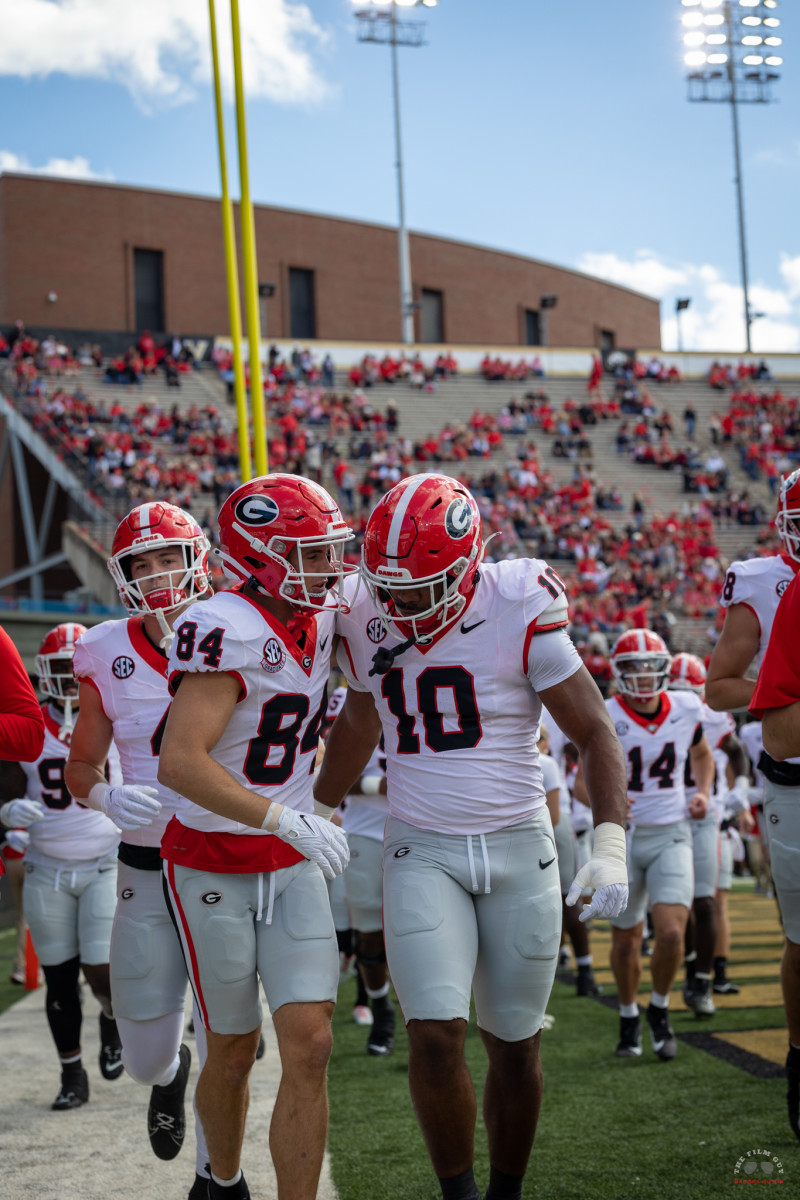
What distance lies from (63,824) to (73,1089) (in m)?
1.11

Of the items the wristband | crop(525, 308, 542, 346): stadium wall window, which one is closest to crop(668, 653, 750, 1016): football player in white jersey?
the wristband

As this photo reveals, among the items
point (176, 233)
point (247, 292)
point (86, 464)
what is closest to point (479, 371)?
point (176, 233)

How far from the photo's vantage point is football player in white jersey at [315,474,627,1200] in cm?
321

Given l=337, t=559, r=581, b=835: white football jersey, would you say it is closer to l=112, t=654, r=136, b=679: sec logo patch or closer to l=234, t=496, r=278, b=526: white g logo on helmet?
l=234, t=496, r=278, b=526: white g logo on helmet

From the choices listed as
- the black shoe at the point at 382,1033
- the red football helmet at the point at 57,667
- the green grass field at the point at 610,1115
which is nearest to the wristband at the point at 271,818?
the green grass field at the point at 610,1115

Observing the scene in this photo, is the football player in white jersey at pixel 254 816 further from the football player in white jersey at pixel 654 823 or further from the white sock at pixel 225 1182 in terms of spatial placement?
the football player in white jersey at pixel 654 823

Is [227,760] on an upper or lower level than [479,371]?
lower

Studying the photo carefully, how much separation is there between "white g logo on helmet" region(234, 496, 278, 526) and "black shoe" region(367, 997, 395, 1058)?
146 inches

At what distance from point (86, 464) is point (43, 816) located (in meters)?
15.7

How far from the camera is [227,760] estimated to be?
10.7 feet

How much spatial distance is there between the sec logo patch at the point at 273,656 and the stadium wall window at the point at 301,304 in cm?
3453

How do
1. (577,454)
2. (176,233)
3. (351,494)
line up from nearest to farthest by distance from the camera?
(351,494), (577,454), (176,233)

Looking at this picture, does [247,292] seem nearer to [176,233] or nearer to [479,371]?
[479,371]

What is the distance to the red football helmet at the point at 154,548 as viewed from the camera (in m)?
4.11
